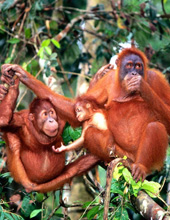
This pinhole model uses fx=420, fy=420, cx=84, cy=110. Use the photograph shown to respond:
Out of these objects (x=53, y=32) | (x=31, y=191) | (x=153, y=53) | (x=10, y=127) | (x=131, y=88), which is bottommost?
(x=31, y=191)

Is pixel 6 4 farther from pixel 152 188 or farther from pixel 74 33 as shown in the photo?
pixel 152 188

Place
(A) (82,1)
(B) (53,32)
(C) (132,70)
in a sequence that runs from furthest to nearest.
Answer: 1. (A) (82,1)
2. (B) (53,32)
3. (C) (132,70)

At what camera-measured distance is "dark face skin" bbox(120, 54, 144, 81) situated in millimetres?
4684

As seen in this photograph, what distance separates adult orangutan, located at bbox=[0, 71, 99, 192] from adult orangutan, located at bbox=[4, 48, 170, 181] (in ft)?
0.66

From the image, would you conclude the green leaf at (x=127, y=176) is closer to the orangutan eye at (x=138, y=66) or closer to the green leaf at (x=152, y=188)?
the green leaf at (x=152, y=188)

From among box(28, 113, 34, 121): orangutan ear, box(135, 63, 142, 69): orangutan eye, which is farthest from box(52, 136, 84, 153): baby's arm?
box(135, 63, 142, 69): orangutan eye

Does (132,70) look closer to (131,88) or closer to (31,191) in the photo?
(131,88)

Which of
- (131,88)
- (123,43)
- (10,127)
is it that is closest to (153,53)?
(123,43)

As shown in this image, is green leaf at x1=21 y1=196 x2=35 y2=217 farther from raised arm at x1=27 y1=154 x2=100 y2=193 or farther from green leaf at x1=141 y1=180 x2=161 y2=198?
green leaf at x1=141 y1=180 x2=161 y2=198

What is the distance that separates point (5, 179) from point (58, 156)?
721 millimetres

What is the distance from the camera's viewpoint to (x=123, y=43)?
6.80 meters

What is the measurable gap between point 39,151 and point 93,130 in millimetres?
768

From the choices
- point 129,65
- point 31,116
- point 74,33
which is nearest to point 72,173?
point 31,116

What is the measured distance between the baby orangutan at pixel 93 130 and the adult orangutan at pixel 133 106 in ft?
0.16
